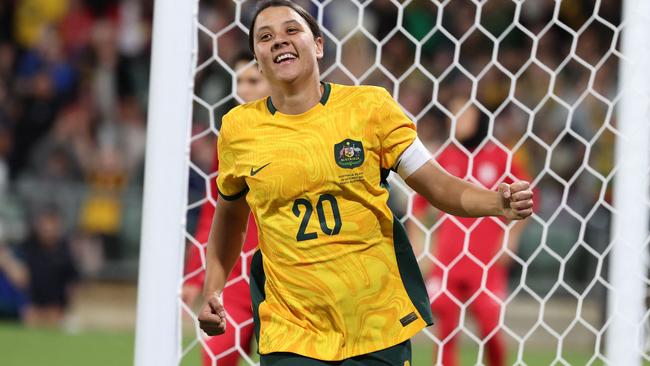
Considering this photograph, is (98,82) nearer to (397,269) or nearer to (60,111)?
(60,111)

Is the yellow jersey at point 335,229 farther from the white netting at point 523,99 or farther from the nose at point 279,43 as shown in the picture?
the white netting at point 523,99

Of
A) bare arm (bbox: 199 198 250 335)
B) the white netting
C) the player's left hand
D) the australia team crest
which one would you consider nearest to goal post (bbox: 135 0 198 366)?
bare arm (bbox: 199 198 250 335)

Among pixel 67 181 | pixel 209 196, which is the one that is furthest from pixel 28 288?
pixel 209 196

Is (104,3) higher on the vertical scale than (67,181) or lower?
higher

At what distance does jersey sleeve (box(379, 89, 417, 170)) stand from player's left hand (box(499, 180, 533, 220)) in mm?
326

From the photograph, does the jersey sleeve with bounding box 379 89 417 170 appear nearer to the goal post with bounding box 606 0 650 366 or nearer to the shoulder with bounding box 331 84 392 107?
the shoulder with bounding box 331 84 392 107

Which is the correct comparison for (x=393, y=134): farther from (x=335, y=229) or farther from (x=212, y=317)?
(x=212, y=317)

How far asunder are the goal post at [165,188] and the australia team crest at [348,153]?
2.71ft

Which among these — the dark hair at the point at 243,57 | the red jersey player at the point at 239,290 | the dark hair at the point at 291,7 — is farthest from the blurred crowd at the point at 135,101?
the dark hair at the point at 291,7

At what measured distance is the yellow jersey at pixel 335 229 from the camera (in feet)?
8.96

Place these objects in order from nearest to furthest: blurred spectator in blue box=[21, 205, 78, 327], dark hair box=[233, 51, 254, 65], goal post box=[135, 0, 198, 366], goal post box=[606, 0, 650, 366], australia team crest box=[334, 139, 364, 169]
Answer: australia team crest box=[334, 139, 364, 169] → goal post box=[135, 0, 198, 366] → goal post box=[606, 0, 650, 366] → dark hair box=[233, 51, 254, 65] → blurred spectator in blue box=[21, 205, 78, 327]

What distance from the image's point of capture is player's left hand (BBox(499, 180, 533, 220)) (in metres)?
2.45

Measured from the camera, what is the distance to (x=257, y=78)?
13.6 ft

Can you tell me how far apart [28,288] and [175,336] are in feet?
18.8
